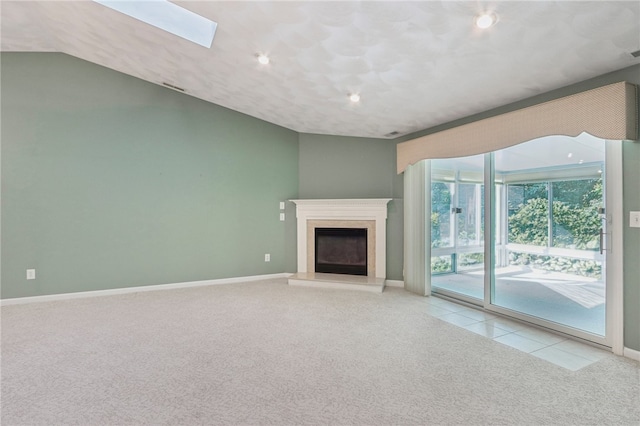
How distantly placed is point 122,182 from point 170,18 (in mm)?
2470

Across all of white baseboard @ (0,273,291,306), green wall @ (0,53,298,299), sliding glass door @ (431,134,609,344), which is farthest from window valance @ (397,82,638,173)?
white baseboard @ (0,273,291,306)

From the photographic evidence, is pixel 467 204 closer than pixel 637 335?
No

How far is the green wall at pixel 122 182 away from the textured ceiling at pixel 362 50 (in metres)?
0.42

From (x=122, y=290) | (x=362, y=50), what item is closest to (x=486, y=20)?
(x=362, y=50)

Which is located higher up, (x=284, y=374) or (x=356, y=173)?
(x=356, y=173)

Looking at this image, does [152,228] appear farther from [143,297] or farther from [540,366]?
[540,366]

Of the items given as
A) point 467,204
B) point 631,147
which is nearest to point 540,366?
point 631,147

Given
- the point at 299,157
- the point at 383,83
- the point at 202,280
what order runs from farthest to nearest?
the point at 299,157
the point at 202,280
the point at 383,83

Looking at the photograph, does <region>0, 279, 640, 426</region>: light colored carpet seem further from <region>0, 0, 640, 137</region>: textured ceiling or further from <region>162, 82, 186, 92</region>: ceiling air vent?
<region>162, 82, 186, 92</region>: ceiling air vent

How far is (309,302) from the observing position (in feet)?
13.2

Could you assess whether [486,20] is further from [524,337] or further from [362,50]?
[524,337]

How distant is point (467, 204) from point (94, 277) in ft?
17.2

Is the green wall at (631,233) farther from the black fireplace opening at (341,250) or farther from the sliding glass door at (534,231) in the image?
the black fireplace opening at (341,250)

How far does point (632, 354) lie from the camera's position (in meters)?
2.52
